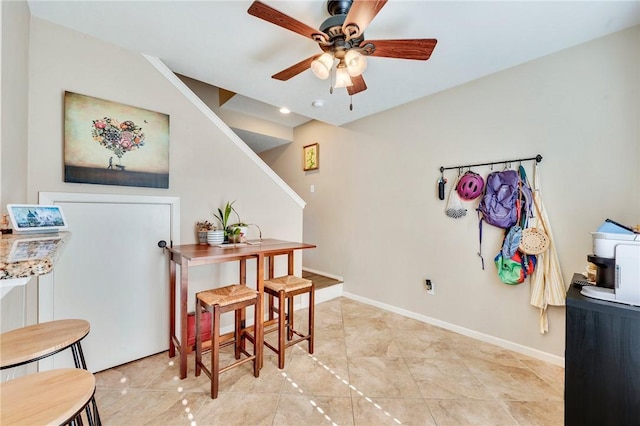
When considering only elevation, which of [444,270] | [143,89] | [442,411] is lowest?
[442,411]

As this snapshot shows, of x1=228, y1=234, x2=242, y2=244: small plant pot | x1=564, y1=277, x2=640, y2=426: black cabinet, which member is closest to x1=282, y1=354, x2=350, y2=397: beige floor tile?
x1=228, y1=234, x2=242, y2=244: small plant pot

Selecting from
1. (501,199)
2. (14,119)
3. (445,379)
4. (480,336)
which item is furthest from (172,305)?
(501,199)

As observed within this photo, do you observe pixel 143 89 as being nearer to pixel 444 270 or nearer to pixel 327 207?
pixel 327 207

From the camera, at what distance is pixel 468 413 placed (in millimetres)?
1564

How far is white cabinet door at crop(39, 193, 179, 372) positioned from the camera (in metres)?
1.79

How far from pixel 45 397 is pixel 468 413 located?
1964mm

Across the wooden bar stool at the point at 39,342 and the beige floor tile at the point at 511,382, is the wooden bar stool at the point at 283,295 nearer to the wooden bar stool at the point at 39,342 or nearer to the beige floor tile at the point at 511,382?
the wooden bar stool at the point at 39,342

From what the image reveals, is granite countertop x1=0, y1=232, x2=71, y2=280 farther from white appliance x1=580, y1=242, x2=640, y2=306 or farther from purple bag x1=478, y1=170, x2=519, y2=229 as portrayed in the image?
purple bag x1=478, y1=170, x2=519, y2=229

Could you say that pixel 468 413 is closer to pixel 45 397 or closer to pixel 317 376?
pixel 317 376

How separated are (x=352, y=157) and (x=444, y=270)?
1794mm

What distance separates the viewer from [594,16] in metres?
1.66

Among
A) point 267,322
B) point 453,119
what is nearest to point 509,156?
point 453,119

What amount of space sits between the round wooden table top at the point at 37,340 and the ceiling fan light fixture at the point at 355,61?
186cm

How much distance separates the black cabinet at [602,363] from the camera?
114 centimetres
